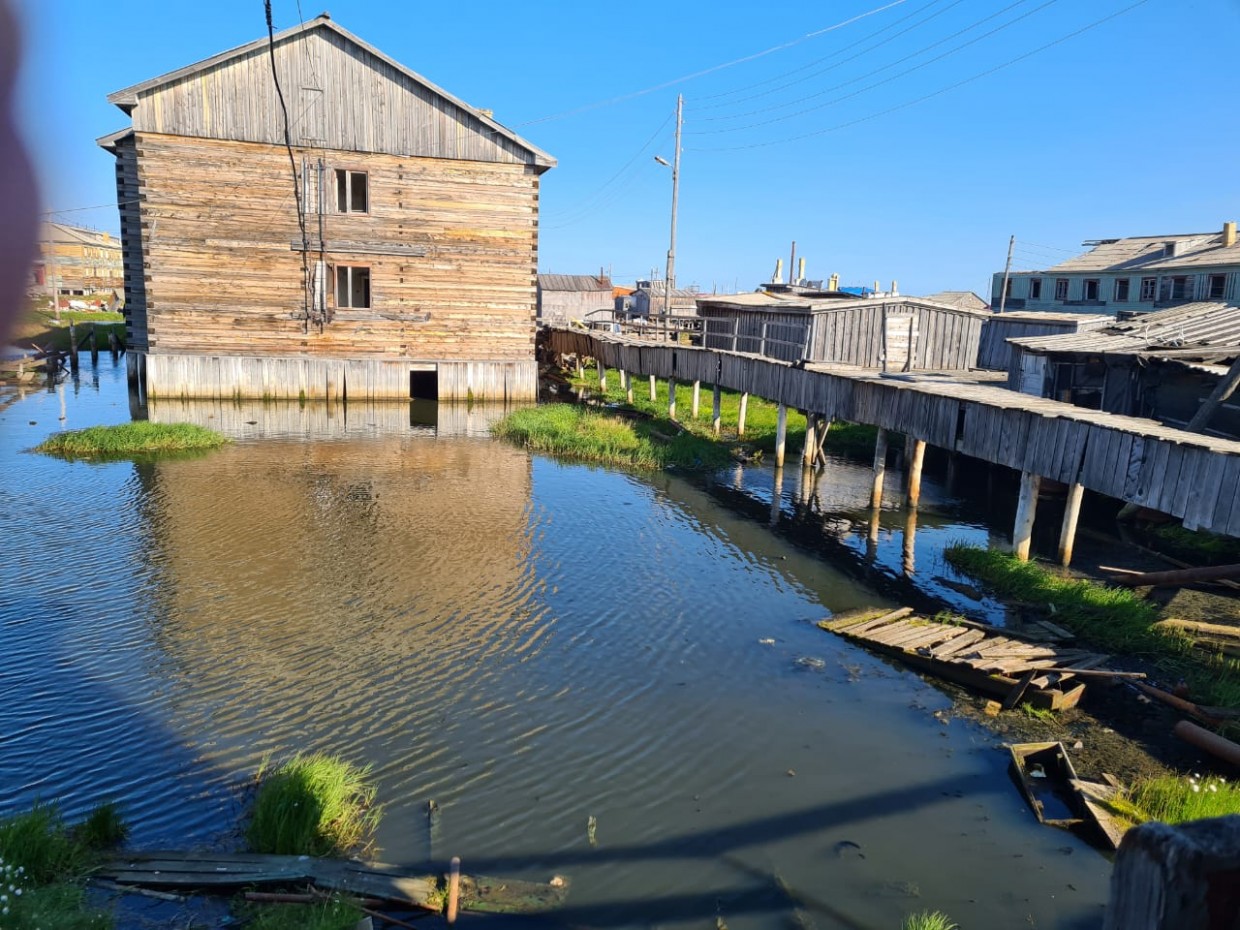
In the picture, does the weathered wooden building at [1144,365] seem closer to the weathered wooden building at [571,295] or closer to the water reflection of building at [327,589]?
the water reflection of building at [327,589]

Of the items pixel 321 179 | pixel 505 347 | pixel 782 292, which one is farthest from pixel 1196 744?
pixel 782 292

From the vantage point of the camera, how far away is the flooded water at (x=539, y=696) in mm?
8156

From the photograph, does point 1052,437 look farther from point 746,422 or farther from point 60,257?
point 746,422

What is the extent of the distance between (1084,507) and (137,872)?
2048 cm

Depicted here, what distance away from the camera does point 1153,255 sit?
45.1 meters

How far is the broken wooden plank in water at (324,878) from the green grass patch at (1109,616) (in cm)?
921

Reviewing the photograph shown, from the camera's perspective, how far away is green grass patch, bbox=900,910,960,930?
23.4 ft

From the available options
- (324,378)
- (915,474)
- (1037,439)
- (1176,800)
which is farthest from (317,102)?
(1176,800)

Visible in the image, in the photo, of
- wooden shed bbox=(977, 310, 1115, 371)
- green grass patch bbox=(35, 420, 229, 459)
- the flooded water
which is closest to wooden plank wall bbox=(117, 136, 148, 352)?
green grass patch bbox=(35, 420, 229, 459)

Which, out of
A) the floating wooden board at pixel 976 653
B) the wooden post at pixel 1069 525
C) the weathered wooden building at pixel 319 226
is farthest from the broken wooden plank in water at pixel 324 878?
the weathered wooden building at pixel 319 226

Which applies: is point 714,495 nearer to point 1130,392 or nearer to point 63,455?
point 1130,392

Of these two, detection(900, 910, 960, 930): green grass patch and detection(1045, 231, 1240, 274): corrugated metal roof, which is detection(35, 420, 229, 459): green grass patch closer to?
detection(900, 910, 960, 930): green grass patch

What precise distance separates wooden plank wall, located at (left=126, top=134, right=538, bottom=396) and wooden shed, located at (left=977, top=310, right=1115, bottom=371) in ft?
54.8

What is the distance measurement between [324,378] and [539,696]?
23650mm
